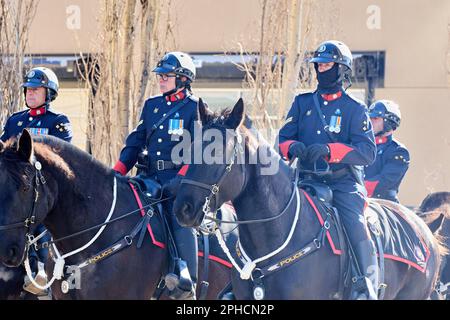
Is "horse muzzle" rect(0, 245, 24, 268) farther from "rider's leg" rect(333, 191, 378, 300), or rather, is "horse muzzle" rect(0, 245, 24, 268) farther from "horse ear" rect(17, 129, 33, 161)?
"rider's leg" rect(333, 191, 378, 300)

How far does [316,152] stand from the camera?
8141 mm

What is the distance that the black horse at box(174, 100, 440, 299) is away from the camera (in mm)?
7117

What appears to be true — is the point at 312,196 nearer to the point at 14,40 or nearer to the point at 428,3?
the point at 14,40

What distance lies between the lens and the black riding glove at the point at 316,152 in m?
8.13

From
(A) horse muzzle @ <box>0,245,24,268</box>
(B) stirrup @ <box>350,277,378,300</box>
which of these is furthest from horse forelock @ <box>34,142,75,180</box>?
(B) stirrup @ <box>350,277,378,300</box>

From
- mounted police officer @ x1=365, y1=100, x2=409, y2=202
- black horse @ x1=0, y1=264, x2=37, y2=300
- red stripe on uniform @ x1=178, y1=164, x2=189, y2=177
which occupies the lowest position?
black horse @ x1=0, y1=264, x2=37, y2=300

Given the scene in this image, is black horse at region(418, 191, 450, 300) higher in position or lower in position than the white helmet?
lower

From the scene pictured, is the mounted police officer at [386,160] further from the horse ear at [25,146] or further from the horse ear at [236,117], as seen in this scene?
the horse ear at [25,146]

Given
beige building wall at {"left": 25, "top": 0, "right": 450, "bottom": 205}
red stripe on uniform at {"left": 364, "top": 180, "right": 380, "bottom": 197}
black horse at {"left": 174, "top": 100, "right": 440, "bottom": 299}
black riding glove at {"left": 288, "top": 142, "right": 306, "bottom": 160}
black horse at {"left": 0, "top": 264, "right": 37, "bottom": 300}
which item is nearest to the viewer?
black horse at {"left": 174, "top": 100, "right": 440, "bottom": 299}

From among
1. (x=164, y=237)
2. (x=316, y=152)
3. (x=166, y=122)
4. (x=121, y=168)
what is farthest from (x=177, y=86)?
(x=316, y=152)

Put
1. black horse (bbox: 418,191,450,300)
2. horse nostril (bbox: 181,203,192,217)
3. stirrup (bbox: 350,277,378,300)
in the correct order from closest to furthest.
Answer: horse nostril (bbox: 181,203,192,217)
stirrup (bbox: 350,277,378,300)
black horse (bbox: 418,191,450,300)

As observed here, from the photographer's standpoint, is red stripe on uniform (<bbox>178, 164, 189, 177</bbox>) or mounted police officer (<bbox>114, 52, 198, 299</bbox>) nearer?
red stripe on uniform (<bbox>178, 164, 189, 177</bbox>)

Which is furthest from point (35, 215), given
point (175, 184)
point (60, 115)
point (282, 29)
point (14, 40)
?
point (282, 29)

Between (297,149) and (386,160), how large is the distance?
4.22 m
